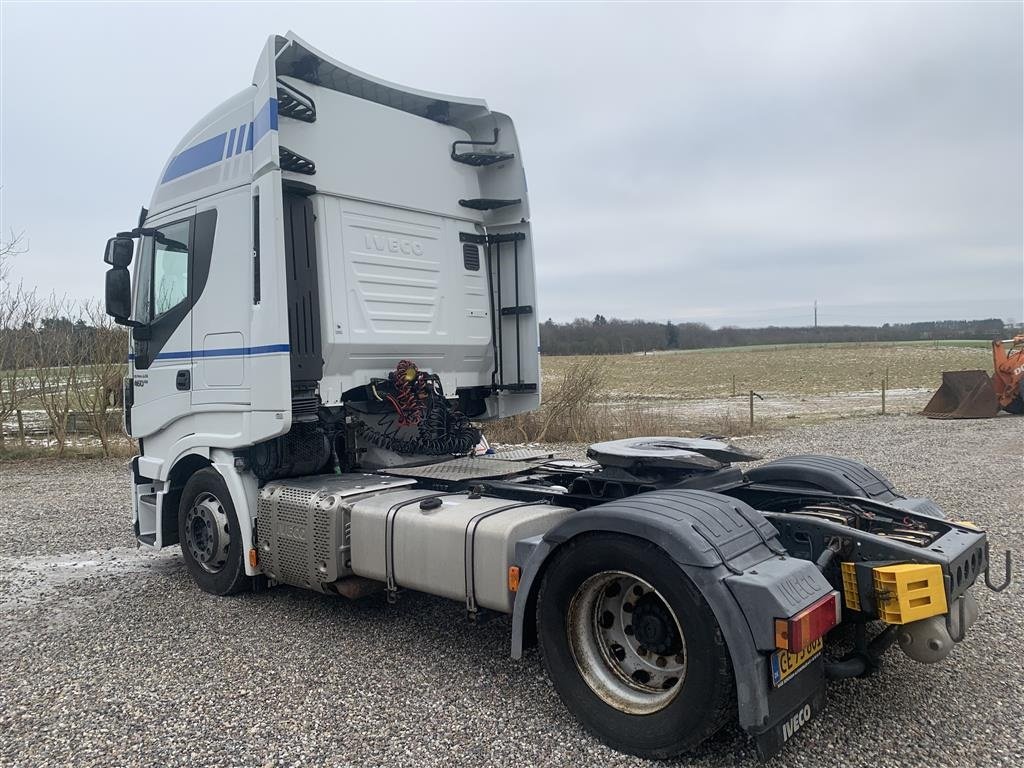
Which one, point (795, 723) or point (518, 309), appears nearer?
point (795, 723)

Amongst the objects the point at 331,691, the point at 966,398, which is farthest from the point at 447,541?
the point at 966,398

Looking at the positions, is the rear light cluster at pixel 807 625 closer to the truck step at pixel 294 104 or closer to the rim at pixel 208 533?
the rim at pixel 208 533

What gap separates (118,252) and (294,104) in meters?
1.76

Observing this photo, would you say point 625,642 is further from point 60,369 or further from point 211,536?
point 60,369

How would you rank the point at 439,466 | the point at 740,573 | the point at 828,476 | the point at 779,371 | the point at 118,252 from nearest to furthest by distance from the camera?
the point at 740,573 → the point at 828,476 → the point at 439,466 → the point at 118,252 → the point at 779,371

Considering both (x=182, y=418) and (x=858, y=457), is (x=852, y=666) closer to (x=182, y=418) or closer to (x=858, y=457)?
(x=182, y=418)

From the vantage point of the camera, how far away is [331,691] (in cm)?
391

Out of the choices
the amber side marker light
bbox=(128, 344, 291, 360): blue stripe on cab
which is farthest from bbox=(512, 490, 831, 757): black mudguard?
bbox=(128, 344, 291, 360): blue stripe on cab

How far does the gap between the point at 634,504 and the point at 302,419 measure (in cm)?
271

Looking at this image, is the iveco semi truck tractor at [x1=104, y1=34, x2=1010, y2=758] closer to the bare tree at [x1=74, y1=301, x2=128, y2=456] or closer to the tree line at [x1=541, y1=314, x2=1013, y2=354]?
the bare tree at [x1=74, y1=301, x2=128, y2=456]

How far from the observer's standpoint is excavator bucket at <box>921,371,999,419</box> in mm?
18578

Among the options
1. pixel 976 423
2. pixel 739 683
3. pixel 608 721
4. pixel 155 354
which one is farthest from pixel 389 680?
pixel 976 423

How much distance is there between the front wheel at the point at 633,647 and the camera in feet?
9.61

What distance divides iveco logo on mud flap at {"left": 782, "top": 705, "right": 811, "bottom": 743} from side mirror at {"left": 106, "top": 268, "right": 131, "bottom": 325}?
5.22 meters
